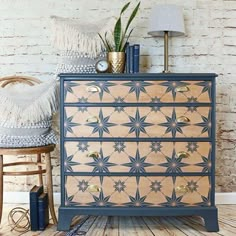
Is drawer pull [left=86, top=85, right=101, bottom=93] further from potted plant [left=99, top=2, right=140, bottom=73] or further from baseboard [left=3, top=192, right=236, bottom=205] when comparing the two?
baseboard [left=3, top=192, right=236, bottom=205]

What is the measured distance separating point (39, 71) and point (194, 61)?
1242 mm

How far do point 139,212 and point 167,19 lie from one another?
4.43 feet

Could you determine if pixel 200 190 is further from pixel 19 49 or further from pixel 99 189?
pixel 19 49

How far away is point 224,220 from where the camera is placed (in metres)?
2.57

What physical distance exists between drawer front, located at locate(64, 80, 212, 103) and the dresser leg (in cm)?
72

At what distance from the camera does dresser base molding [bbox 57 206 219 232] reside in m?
2.29

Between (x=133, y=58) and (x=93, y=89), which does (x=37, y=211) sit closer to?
(x=93, y=89)

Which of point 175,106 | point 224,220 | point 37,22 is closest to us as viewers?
point 175,106

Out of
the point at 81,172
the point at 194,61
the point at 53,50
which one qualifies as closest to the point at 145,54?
the point at 194,61

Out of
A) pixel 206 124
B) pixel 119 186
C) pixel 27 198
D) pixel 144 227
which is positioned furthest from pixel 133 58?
pixel 27 198

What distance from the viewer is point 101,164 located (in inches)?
90.3

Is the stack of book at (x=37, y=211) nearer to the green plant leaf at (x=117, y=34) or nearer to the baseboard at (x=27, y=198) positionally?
the baseboard at (x=27, y=198)

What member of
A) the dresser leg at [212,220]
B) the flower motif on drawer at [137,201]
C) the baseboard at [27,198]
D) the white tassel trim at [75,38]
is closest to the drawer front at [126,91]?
the white tassel trim at [75,38]

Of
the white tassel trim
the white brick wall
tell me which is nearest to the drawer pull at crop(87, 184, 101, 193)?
the white tassel trim
